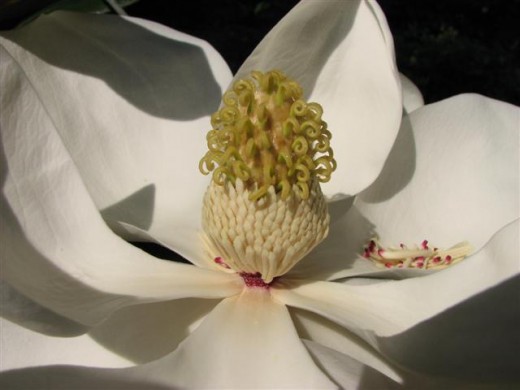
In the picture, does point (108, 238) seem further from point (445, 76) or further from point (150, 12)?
point (445, 76)

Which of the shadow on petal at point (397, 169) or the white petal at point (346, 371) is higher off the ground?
the shadow on petal at point (397, 169)

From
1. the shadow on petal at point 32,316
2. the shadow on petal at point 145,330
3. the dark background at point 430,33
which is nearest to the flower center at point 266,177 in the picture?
the shadow on petal at point 145,330

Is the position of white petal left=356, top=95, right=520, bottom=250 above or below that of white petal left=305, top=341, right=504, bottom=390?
above

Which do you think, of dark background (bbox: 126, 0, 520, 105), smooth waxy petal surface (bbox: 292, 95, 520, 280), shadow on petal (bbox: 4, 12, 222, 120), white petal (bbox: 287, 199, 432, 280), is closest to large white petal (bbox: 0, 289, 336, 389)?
white petal (bbox: 287, 199, 432, 280)

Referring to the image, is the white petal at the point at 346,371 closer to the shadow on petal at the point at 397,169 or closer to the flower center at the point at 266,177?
the flower center at the point at 266,177

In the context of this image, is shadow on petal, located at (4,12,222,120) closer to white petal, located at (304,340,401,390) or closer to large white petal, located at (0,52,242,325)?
large white petal, located at (0,52,242,325)

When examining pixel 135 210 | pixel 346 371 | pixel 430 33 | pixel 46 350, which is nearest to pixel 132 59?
pixel 135 210

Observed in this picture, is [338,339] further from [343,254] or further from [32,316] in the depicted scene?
[32,316]
